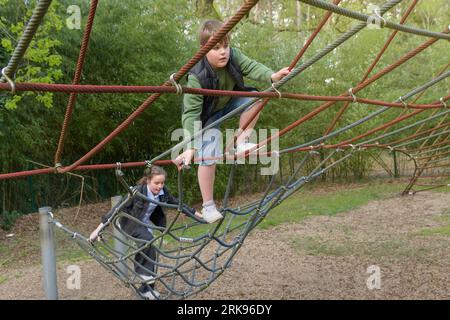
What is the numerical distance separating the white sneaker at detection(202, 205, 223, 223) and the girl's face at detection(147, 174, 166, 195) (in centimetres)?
50

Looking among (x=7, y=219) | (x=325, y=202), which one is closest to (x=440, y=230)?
(x=325, y=202)

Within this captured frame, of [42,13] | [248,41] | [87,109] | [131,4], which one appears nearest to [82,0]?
[131,4]

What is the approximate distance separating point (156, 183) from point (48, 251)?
0.64 meters

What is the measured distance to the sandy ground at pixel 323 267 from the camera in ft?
10.8

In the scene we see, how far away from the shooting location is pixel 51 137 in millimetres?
6793

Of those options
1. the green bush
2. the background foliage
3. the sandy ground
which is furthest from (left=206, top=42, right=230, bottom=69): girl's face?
the green bush

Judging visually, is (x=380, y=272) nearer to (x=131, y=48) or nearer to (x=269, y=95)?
(x=269, y=95)

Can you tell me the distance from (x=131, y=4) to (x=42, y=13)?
5488 millimetres

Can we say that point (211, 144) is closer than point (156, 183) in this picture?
Yes

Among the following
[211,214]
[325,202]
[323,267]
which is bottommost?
[323,267]

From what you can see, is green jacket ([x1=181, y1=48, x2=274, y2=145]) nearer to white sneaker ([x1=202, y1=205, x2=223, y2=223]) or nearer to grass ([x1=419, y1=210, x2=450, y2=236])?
white sneaker ([x1=202, y1=205, x2=223, y2=223])

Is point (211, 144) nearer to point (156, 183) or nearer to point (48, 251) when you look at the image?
point (156, 183)

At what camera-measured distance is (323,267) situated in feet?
12.7

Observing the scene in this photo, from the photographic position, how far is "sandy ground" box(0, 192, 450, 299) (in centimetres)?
328
